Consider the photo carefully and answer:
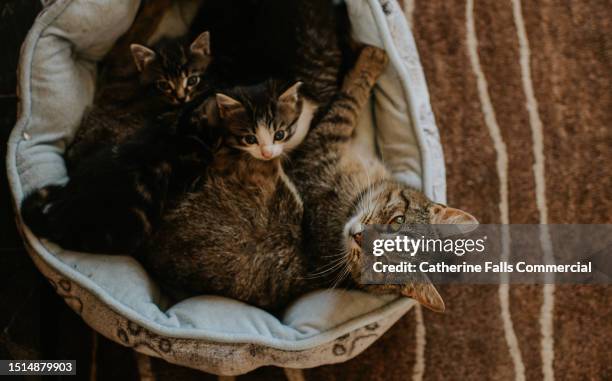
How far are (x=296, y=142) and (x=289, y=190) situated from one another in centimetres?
19

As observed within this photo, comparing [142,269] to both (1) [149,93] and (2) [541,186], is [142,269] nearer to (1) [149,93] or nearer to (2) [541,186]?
(1) [149,93]

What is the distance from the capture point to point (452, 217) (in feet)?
4.42

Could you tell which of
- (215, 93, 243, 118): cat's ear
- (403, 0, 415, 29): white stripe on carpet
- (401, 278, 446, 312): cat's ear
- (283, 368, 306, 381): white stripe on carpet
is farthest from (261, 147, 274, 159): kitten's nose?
(403, 0, 415, 29): white stripe on carpet

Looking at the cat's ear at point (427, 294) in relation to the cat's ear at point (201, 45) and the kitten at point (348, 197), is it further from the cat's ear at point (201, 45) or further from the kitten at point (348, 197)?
the cat's ear at point (201, 45)

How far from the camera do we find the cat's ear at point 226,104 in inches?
53.7

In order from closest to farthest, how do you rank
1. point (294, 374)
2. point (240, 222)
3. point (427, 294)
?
point (427, 294)
point (240, 222)
point (294, 374)

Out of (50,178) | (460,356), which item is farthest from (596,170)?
(50,178)

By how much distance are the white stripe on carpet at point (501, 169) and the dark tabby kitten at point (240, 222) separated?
2.43ft

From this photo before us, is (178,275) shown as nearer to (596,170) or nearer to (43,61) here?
(43,61)

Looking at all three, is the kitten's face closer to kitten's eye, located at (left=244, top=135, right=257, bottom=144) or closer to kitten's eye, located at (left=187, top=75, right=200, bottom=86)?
kitten's eye, located at (left=244, top=135, right=257, bottom=144)

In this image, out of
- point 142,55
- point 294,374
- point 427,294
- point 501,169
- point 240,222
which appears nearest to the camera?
point 427,294

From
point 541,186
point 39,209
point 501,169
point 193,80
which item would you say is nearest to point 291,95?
point 193,80

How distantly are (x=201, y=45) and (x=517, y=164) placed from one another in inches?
43.5

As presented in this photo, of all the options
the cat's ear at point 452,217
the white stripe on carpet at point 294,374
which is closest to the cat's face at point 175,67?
the cat's ear at point 452,217
